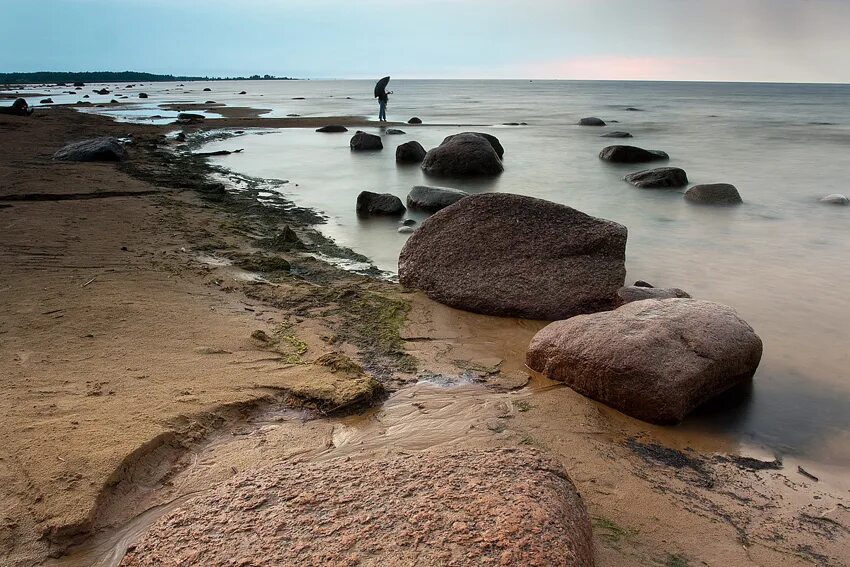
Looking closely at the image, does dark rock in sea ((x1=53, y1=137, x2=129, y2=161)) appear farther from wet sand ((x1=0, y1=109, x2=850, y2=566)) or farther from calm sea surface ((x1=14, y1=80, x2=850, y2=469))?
wet sand ((x1=0, y1=109, x2=850, y2=566))

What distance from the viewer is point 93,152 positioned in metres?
11.9

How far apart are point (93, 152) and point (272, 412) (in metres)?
10.6

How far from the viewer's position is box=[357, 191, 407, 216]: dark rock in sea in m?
9.10

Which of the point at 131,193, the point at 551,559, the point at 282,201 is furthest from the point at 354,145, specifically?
the point at 551,559

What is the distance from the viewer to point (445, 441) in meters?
3.29

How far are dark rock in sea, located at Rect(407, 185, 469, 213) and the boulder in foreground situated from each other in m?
7.02

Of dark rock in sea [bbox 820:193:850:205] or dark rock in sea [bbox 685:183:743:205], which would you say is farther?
dark rock in sea [bbox 820:193:850:205]

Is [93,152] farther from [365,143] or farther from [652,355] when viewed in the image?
[652,355]

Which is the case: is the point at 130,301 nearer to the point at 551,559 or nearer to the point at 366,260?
the point at 366,260

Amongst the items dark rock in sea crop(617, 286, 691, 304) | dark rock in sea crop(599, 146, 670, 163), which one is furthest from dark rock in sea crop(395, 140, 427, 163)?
dark rock in sea crop(617, 286, 691, 304)

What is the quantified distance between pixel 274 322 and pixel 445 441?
1.92 meters

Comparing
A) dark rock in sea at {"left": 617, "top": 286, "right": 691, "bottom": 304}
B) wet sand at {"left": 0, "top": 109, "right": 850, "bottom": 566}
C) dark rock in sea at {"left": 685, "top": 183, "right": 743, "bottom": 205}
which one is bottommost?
wet sand at {"left": 0, "top": 109, "right": 850, "bottom": 566}

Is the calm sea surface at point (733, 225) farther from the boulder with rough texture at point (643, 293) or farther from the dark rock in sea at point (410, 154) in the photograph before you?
the boulder with rough texture at point (643, 293)

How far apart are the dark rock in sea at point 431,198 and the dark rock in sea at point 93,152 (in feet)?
21.1
